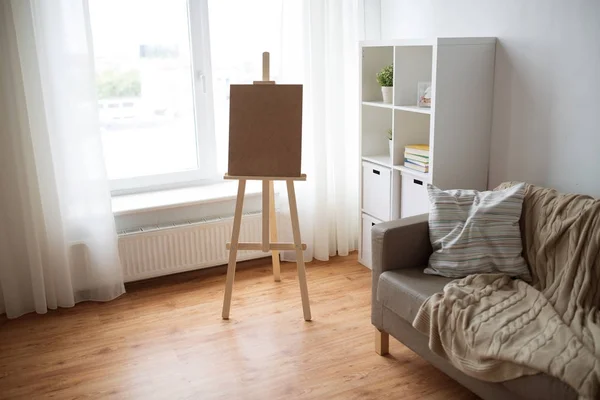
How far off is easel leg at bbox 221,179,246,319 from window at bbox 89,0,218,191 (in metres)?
0.95

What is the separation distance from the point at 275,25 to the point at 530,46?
1.60 meters

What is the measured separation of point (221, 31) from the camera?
151 inches

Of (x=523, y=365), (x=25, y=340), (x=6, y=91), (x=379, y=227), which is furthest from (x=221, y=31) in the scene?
(x=523, y=365)

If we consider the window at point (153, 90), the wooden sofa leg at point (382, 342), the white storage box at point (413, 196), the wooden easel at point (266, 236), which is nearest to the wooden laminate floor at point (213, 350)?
the wooden sofa leg at point (382, 342)

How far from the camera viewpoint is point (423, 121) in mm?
3506

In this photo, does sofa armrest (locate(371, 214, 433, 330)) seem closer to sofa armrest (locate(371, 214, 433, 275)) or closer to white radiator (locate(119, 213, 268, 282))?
sofa armrest (locate(371, 214, 433, 275))

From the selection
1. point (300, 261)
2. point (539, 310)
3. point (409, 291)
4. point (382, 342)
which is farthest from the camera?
point (300, 261)

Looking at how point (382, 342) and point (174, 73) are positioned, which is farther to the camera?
point (174, 73)

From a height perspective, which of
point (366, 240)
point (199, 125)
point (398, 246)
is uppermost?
point (199, 125)

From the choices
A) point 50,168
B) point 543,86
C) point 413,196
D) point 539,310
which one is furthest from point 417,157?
point 50,168

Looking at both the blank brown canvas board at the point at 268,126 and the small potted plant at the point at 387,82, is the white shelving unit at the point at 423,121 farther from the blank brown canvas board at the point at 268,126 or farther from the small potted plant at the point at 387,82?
the blank brown canvas board at the point at 268,126

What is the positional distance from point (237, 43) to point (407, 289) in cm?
219

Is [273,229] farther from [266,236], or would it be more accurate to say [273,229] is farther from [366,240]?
[366,240]

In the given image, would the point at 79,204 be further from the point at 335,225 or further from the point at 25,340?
the point at 335,225
